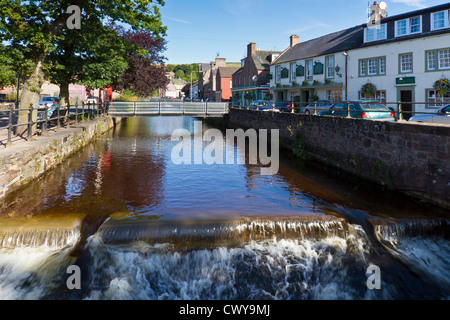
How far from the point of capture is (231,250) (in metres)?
7.72

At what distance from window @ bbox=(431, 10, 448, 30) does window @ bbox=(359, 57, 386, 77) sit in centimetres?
422

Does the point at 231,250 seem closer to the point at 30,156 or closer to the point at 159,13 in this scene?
the point at 30,156

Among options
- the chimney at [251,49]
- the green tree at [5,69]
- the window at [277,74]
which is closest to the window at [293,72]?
the window at [277,74]

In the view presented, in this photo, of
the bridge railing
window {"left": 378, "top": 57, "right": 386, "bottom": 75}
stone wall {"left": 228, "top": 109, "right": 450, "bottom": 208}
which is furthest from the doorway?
stone wall {"left": 228, "top": 109, "right": 450, "bottom": 208}

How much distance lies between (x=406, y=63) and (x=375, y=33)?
4.38 m

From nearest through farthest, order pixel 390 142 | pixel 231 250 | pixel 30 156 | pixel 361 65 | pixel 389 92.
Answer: pixel 231 250
pixel 30 156
pixel 390 142
pixel 389 92
pixel 361 65

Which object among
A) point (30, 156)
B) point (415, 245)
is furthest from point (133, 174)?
point (415, 245)

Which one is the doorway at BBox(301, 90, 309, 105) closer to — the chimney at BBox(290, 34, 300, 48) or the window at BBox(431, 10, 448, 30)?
the chimney at BBox(290, 34, 300, 48)

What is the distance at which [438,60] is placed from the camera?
24969 mm

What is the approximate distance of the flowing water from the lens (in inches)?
268

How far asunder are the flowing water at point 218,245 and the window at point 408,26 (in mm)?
20765

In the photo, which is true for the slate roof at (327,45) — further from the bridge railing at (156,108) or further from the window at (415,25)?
the bridge railing at (156,108)

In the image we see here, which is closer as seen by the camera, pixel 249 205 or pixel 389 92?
pixel 249 205

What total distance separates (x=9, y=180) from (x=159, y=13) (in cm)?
1129
